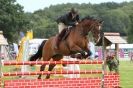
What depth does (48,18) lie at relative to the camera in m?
130

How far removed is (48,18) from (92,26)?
117305 millimetres

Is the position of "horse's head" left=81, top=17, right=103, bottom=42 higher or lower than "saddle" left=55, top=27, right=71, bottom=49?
higher

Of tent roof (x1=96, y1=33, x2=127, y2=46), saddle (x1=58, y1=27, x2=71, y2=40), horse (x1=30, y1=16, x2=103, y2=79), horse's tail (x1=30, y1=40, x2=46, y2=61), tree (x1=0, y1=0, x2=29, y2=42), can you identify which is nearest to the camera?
tent roof (x1=96, y1=33, x2=127, y2=46)

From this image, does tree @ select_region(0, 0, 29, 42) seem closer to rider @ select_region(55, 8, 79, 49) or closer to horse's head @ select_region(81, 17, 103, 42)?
rider @ select_region(55, 8, 79, 49)

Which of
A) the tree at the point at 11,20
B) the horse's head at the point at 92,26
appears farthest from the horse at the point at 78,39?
the tree at the point at 11,20

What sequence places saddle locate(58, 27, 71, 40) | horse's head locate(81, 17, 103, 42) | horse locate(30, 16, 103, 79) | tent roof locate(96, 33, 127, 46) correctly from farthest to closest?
saddle locate(58, 27, 71, 40) < horse locate(30, 16, 103, 79) < horse's head locate(81, 17, 103, 42) < tent roof locate(96, 33, 127, 46)

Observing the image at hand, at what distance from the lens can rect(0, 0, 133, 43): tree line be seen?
222 feet

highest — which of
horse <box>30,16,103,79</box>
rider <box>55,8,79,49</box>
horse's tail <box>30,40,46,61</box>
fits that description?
rider <box>55,8,79,49</box>

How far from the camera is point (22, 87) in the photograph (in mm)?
11406

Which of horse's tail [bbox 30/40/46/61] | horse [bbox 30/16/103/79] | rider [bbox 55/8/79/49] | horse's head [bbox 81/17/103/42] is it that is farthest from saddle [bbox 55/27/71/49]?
horse's tail [bbox 30/40/46/61]

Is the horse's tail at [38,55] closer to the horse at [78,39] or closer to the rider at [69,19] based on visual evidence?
the horse at [78,39]

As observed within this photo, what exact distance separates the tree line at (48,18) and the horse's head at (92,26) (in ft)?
157

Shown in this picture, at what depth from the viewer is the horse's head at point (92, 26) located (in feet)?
42.5

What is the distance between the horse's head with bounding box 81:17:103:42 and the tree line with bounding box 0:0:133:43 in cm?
4784
